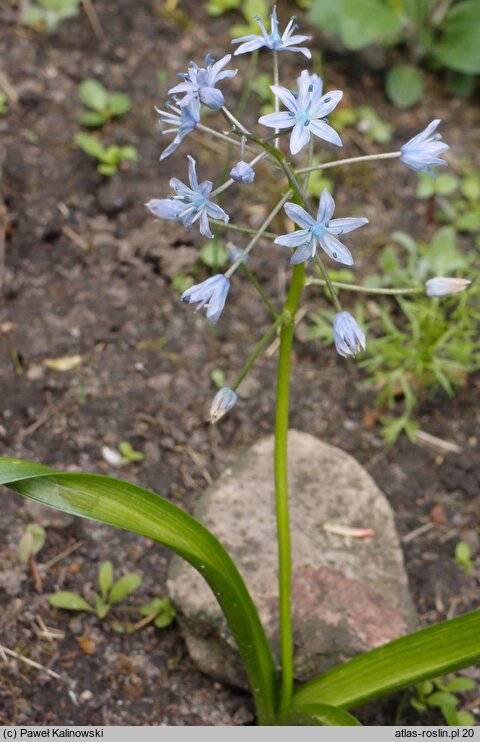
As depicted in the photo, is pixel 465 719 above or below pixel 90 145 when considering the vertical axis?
below

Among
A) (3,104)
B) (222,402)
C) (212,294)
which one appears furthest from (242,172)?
(3,104)

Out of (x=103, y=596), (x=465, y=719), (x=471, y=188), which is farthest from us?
(x=471, y=188)

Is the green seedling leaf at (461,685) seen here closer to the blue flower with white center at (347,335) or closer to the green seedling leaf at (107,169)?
the blue flower with white center at (347,335)

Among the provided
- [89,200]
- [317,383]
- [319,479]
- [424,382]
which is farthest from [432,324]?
[89,200]

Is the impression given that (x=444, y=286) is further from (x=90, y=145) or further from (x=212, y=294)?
(x=90, y=145)

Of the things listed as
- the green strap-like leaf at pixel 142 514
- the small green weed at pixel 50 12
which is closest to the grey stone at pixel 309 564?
the green strap-like leaf at pixel 142 514

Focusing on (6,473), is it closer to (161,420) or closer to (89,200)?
(161,420)
